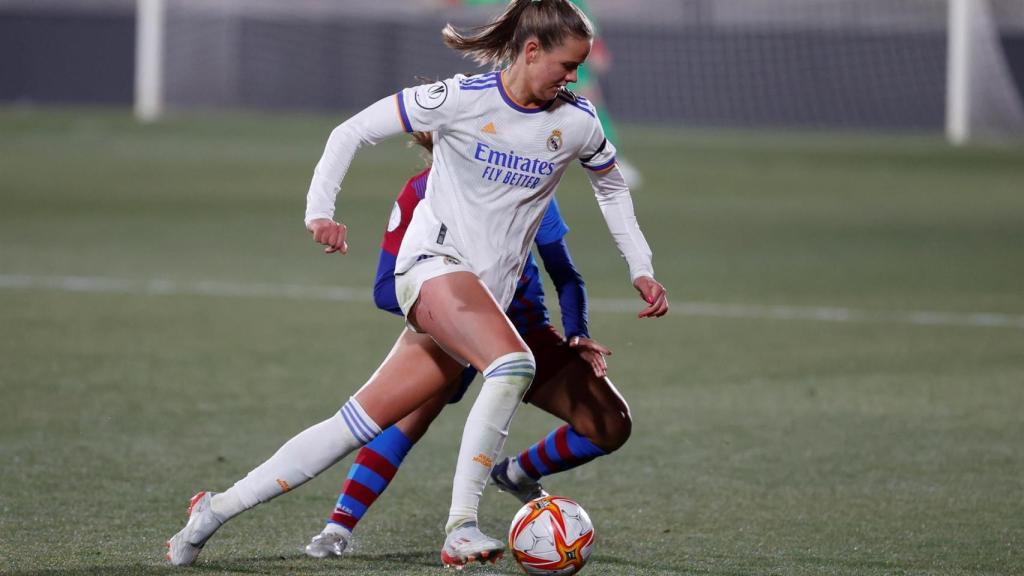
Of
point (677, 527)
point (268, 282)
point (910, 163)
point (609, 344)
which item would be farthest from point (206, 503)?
point (910, 163)

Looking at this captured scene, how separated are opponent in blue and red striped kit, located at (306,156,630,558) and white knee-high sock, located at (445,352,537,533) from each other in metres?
0.60

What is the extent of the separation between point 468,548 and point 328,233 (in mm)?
992

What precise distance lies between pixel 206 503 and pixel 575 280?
150 cm

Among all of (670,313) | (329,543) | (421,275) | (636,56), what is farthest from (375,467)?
(636,56)

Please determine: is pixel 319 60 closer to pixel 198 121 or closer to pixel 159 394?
pixel 198 121

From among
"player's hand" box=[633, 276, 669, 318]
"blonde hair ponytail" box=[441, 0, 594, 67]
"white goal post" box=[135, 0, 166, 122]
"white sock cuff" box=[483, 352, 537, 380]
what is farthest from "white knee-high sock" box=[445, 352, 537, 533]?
"white goal post" box=[135, 0, 166, 122]

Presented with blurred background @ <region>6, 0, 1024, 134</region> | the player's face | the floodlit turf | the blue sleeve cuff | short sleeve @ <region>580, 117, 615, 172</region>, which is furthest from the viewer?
blurred background @ <region>6, 0, 1024, 134</region>

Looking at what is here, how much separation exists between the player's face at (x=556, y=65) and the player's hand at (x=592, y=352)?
0.95 m

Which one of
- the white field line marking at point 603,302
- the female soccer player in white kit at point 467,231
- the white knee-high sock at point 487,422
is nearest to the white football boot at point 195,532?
the female soccer player in white kit at point 467,231

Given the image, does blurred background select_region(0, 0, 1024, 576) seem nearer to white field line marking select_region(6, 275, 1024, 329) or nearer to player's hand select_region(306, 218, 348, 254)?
white field line marking select_region(6, 275, 1024, 329)

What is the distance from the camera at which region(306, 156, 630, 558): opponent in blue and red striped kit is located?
203 inches

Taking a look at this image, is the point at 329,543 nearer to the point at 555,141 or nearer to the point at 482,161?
the point at 482,161

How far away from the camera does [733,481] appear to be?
6.35m

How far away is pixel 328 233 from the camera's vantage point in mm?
4516
